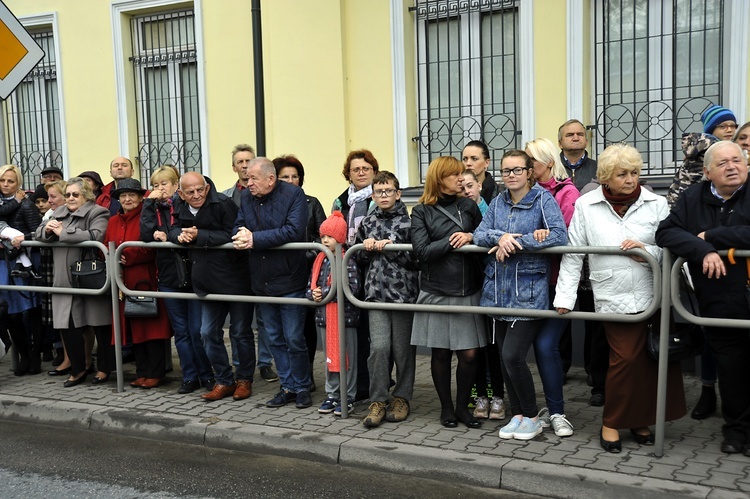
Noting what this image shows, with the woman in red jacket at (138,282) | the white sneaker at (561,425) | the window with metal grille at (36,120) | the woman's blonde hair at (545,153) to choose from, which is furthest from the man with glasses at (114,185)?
the white sneaker at (561,425)

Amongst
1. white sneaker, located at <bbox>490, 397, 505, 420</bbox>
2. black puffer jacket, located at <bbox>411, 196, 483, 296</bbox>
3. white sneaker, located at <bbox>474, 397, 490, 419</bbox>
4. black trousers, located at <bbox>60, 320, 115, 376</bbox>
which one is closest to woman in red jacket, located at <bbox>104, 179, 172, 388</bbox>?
black trousers, located at <bbox>60, 320, 115, 376</bbox>

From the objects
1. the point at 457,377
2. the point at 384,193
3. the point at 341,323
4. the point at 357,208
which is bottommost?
the point at 457,377

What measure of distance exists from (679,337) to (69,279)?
4.83 m

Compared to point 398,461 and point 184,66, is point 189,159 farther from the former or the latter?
point 398,461

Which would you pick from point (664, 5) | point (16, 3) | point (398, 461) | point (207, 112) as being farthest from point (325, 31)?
point (398, 461)

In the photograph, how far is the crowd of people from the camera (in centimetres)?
472

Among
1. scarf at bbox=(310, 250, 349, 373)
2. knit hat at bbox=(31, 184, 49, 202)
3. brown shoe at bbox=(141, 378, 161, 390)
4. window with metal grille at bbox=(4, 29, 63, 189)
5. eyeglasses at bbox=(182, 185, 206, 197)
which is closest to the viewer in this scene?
scarf at bbox=(310, 250, 349, 373)

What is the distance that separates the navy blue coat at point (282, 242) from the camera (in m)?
5.85

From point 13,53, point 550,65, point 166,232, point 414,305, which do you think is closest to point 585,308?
point 414,305

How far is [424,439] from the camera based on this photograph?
5.18m

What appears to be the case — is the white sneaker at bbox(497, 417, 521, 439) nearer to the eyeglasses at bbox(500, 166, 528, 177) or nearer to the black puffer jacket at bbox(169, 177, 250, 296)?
the eyeglasses at bbox(500, 166, 528, 177)

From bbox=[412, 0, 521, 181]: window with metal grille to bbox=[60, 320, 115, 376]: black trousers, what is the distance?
3.58 metres

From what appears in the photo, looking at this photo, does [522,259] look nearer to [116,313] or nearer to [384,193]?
[384,193]

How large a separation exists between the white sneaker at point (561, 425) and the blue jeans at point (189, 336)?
2.87 m
